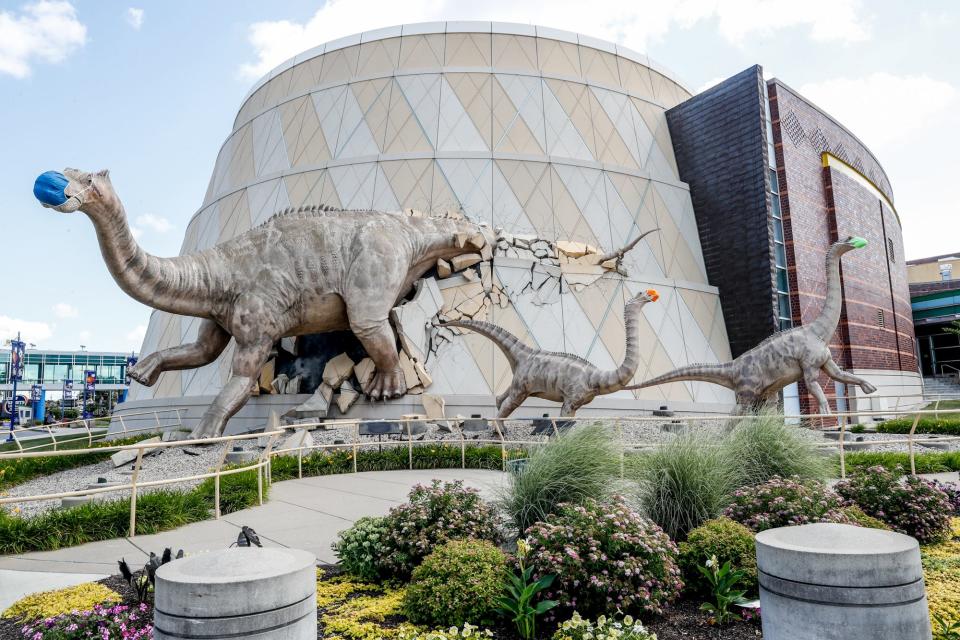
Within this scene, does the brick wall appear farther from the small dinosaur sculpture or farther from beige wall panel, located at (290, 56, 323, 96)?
beige wall panel, located at (290, 56, 323, 96)

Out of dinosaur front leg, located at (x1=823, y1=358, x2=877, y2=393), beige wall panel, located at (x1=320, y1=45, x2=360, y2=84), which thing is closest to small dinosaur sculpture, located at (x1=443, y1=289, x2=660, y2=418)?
dinosaur front leg, located at (x1=823, y1=358, x2=877, y2=393)

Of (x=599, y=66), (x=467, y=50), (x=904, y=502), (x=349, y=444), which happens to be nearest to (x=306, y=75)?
(x=467, y=50)

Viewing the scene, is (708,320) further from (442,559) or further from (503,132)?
(442,559)

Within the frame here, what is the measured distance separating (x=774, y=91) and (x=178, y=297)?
20.4 m

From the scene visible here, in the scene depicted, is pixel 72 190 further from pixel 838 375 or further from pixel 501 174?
pixel 838 375

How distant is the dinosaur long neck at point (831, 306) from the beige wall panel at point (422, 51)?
15078mm

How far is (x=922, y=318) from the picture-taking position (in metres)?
44.1

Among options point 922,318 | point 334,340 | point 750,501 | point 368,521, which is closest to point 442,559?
point 368,521

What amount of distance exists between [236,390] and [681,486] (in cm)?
1015

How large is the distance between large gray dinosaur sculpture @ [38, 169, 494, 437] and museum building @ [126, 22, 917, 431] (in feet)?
9.86

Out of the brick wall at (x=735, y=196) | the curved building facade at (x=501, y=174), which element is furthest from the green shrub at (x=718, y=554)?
the brick wall at (x=735, y=196)

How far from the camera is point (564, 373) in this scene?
43.4 feet

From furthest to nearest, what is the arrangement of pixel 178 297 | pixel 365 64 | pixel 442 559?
pixel 365 64 < pixel 178 297 < pixel 442 559

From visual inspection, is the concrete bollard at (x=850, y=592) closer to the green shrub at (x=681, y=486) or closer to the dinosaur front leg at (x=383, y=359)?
the green shrub at (x=681, y=486)
